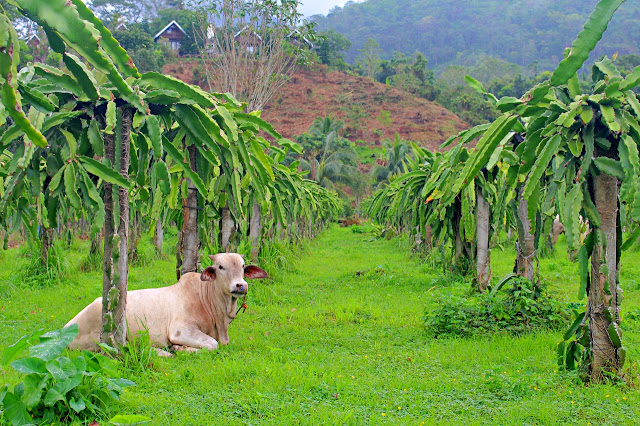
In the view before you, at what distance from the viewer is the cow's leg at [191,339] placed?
19.6 feet

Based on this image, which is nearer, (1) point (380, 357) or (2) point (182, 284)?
(1) point (380, 357)

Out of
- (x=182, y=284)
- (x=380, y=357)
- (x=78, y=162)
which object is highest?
(x=78, y=162)

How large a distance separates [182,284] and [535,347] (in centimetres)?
410

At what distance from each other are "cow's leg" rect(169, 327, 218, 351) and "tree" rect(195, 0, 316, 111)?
48.2 feet

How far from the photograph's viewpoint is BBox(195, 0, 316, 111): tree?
20.1 meters

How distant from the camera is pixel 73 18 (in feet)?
9.07

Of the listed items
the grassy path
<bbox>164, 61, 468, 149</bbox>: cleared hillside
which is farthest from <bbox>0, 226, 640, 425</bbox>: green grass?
<bbox>164, 61, 468, 149</bbox>: cleared hillside

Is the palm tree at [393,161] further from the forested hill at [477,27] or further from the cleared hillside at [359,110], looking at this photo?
the forested hill at [477,27]

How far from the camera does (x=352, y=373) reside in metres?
5.11

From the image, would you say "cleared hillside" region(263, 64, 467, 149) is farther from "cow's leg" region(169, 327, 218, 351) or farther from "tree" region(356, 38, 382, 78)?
"cow's leg" region(169, 327, 218, 351)

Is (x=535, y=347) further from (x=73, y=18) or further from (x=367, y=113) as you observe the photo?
(x=367, y=113)

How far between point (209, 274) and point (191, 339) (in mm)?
746

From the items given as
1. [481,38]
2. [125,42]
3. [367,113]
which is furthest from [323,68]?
[481,38]

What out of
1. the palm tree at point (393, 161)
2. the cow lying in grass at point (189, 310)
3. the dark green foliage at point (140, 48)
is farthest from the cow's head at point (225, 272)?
the dark green foliage at point (140, 48)
